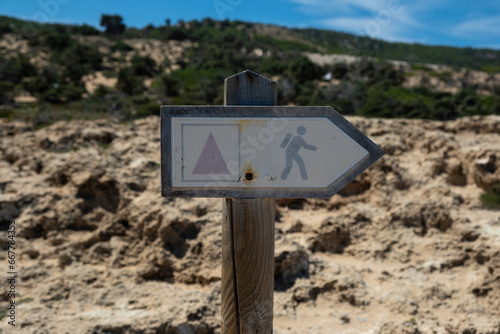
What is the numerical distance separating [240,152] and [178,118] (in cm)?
24

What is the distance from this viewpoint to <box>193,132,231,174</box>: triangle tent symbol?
1.20m

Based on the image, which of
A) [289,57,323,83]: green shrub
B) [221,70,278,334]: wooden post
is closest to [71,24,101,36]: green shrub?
[289,57,323,83]: green shrub

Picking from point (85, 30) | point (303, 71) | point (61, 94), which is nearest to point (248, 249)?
point (61, 94)

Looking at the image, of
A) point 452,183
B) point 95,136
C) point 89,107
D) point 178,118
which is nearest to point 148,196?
point 95,136

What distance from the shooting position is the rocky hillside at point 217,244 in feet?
7.92

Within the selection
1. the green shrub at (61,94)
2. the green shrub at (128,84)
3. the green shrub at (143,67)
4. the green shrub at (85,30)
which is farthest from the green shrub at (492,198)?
the green shrub at (85,30)

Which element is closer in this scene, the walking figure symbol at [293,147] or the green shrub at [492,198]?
the walking figure symbol at [293,147]

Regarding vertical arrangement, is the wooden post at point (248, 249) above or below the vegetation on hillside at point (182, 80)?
below

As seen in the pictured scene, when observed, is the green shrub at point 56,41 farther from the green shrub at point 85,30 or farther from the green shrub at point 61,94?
the green shrub at point 61,94

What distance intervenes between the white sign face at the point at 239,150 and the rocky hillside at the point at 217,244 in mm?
1482

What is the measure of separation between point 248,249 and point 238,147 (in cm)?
39

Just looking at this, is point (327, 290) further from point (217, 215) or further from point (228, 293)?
point (228, 293)

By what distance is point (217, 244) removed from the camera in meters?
2.86

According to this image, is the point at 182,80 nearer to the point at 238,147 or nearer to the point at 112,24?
the point at 238,147
